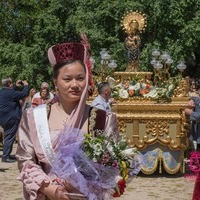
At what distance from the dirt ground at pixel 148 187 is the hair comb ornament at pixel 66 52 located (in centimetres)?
420

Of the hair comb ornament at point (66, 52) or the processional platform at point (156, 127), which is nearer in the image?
the hair comb ornament at point (66, 52)

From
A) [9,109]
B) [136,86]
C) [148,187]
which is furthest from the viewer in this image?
[9,109]

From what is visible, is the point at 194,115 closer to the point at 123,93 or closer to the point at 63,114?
the point at 123,93

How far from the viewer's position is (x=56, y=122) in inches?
108

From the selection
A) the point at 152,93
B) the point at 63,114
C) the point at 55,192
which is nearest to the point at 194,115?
the point at 152,93

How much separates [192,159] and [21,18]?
25.7m

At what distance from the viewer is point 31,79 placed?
23.9m

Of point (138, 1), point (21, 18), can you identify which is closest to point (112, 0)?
point (138, 1)

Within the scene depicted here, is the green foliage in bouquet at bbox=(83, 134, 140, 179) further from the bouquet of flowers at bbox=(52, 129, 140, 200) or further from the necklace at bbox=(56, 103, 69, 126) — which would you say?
the necklace at bbox=(56, 103, 69, 126)

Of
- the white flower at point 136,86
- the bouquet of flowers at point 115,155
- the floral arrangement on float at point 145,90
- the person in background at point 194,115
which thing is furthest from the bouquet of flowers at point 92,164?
the white flower at point 136,86

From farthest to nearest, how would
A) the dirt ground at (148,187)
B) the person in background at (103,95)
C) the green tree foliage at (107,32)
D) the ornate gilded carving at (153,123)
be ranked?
the green tree foliage at (107,32) < the ornate gilded carving at (153,123) < the person in background at (103,95) < the dirt ground at (148,187)

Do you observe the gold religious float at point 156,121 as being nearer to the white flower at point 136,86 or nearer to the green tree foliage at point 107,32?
the white flower at point 136,86

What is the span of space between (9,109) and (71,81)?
272 inches

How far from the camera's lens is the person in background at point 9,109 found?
9289 millimetres
